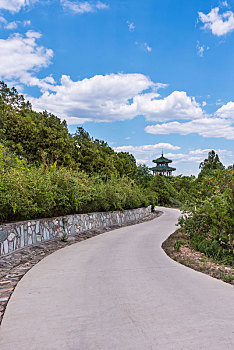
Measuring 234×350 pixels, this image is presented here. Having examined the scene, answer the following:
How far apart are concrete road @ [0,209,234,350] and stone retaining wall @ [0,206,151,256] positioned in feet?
4.47

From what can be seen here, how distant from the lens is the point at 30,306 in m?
4.14

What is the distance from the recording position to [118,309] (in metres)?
3.92

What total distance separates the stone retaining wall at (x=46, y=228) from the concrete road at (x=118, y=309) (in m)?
1.36

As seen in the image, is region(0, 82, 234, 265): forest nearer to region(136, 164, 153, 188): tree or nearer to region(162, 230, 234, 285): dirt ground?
region(162, 230, 234, 285): dirt ground

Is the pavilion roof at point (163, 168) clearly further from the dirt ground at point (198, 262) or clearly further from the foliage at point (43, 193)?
the dirt ground at point (198, 262)

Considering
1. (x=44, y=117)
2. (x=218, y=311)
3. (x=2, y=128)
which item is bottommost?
(x=218, y=311)

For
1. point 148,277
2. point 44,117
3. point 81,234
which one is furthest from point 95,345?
point 44,117

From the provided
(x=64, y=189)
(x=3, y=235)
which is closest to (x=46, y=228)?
(x=64, y=189)

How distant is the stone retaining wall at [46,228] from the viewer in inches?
299

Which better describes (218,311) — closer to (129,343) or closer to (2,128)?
(129,343)

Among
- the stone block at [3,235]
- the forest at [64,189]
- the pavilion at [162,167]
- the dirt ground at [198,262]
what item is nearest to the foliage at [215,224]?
the forest at [64,189]

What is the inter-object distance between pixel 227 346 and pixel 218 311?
969 mm

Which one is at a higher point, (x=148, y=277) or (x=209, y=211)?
(x=209, y=211)

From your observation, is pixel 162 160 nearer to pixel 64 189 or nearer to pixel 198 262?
pixel 64 189
